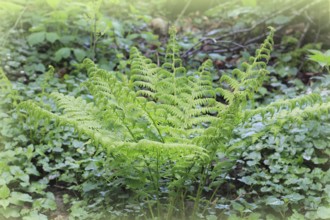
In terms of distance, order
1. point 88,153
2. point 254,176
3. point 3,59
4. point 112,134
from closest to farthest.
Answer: point 112,134, point 254,176, point 88,153, point 3,59

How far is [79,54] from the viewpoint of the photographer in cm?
387

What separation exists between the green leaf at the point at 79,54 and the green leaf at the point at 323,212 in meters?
2.47

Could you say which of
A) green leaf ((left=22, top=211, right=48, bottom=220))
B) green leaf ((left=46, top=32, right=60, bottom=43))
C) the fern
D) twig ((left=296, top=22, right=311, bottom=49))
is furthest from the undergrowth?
twig ((left=296, top=22, right=311, bottom=49))

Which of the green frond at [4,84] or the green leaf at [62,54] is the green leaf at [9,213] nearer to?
the green frond at [4,84]

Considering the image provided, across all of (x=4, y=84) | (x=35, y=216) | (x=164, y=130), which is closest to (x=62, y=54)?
(x=4, y=84)

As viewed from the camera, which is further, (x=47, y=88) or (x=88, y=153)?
(x=47, y=88)

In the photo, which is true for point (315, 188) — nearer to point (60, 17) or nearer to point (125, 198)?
point (125, 198)

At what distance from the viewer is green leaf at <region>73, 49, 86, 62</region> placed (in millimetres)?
3846

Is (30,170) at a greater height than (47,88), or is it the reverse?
(47,88)

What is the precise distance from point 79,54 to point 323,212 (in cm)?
254

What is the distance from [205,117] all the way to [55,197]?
1007mm

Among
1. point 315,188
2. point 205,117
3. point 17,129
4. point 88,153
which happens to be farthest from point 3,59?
point 315,188

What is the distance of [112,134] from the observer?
79.1 inches

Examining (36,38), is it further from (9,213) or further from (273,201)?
(273,201)
